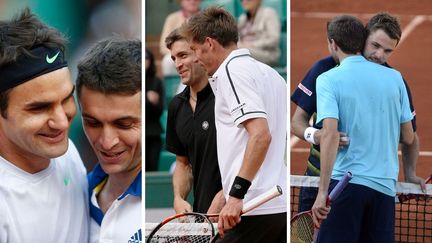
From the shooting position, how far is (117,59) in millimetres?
4164

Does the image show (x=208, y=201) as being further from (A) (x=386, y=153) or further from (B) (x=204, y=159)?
(A) (x=386, y=153)

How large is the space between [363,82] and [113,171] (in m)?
1.10

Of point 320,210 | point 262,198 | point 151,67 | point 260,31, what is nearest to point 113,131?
point 262,198

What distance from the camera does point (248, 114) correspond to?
4.05 meters

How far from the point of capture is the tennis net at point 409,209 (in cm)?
429

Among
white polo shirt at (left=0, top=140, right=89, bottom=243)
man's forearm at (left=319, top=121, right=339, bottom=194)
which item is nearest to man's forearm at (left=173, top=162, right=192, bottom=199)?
white polo shirt at (left=0, top=140, right=89, bottom=243)

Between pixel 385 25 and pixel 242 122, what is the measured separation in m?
0.74

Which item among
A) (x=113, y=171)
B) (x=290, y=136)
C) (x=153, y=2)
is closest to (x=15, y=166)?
(x=113, y=171)

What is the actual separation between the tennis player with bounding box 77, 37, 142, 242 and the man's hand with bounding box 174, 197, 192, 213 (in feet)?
0.76

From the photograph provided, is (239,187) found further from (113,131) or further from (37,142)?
(37,142)

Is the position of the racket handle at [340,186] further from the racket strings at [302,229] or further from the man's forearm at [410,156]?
the man's forearm at [410,156]

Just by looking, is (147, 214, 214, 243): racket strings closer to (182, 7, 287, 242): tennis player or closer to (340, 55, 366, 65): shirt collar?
(182, 7, 287, 242): tennis player

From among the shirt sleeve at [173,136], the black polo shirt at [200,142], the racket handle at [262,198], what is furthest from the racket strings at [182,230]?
the shirt sleeve at [173,136]

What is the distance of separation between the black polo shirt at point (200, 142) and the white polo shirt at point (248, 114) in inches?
3.2
